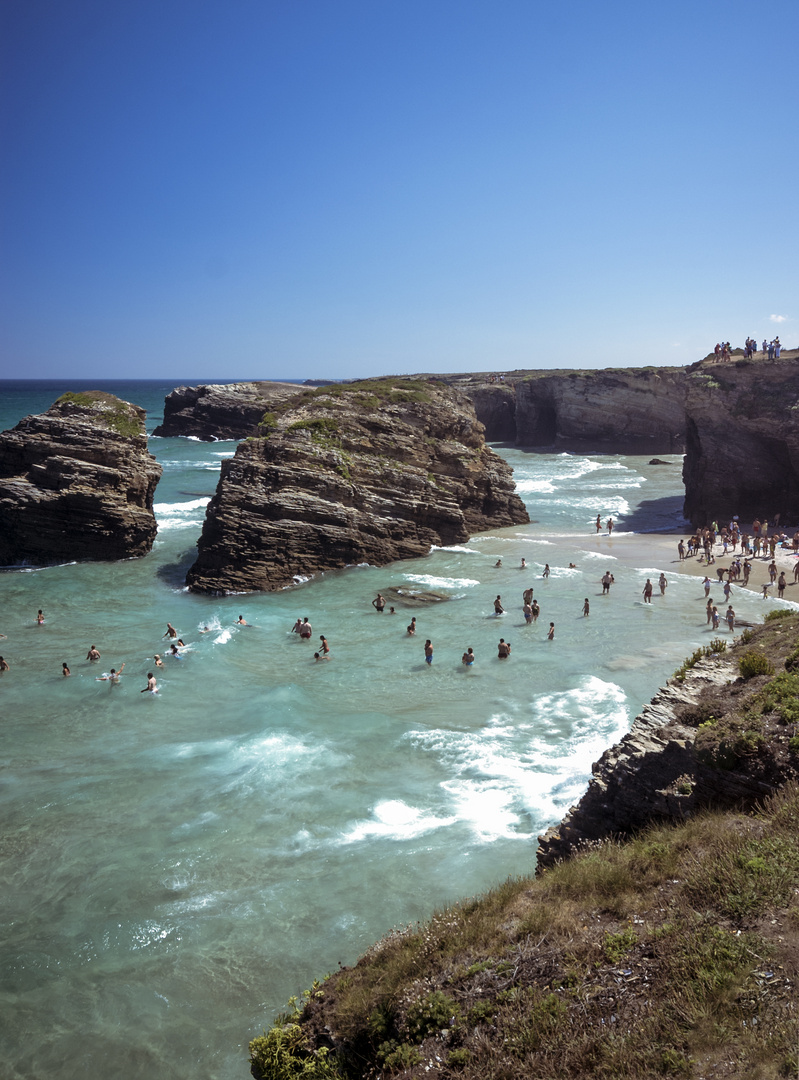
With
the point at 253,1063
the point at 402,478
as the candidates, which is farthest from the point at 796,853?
the point at 402,478

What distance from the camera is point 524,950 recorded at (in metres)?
6.76

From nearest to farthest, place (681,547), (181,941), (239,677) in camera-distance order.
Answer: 1. (181,941)
2. (239,677)
3. (681,547)

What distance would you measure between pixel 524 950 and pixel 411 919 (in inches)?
179

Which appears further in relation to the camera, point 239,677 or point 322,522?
point 322,522

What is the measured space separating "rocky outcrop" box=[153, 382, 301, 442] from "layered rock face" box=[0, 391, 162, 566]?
212 feet

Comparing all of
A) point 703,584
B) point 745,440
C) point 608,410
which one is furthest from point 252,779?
point 608,410

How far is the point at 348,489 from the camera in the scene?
33062 mm

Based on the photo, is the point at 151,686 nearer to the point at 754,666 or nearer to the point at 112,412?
the point at 754,666

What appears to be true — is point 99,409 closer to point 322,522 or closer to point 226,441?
point 322,522

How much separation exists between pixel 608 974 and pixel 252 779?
1044 centimetres

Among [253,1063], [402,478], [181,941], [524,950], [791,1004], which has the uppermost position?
[402,478]

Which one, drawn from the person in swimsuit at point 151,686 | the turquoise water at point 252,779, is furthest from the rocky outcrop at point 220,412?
the person in swimsuit at point 151,686

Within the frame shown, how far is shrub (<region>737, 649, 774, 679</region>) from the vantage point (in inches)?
394

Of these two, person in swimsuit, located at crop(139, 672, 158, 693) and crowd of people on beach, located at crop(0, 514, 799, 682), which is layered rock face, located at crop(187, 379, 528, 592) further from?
person in swimsuit, located at crop(139, 672, 158, 693)
